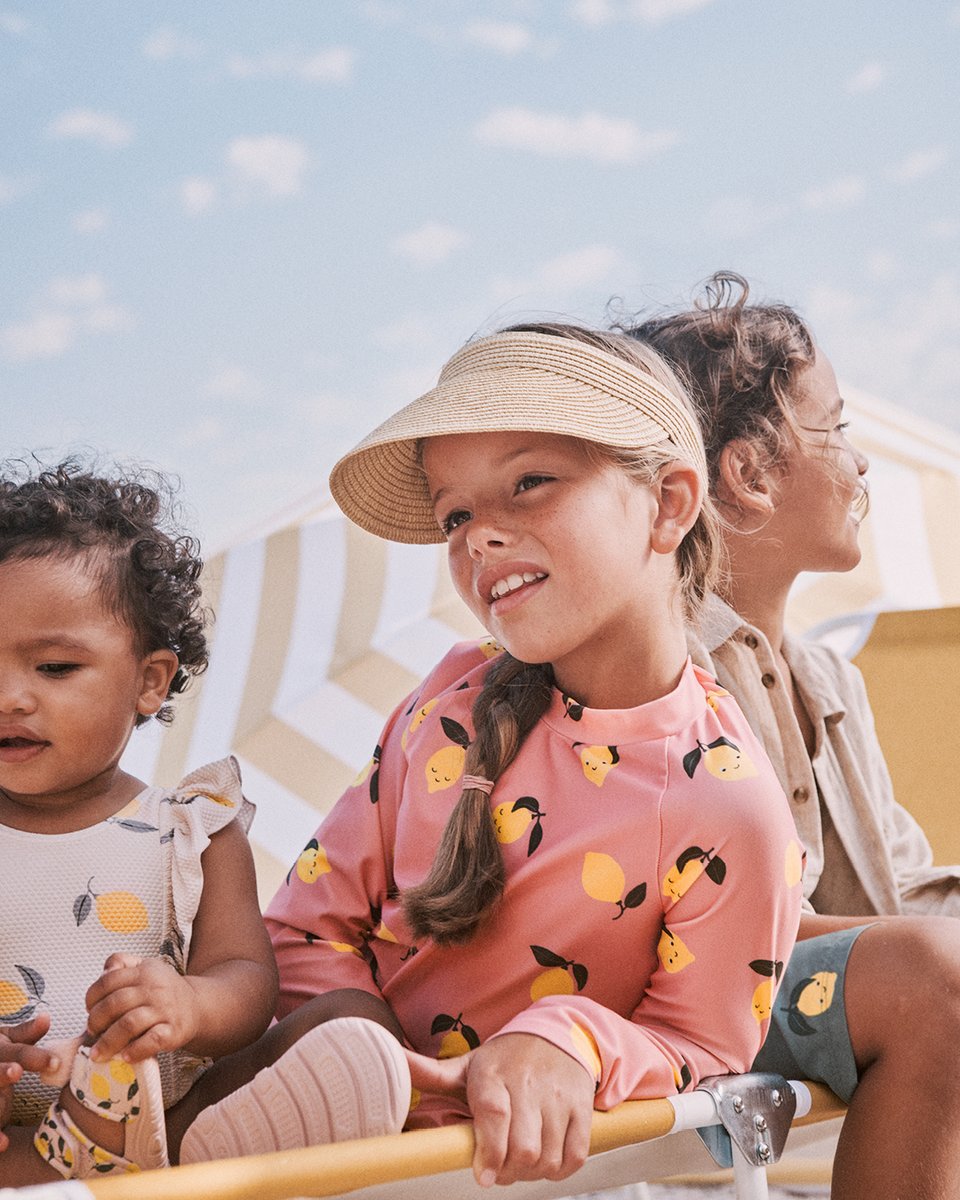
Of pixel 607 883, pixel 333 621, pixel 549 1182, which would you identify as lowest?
pixel 549 1182

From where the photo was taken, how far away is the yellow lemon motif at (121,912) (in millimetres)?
1256

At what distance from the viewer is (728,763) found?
1192mm

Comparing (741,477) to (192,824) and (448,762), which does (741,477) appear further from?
(192,824)

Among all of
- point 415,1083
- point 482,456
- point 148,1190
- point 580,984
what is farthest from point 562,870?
point 148,1190

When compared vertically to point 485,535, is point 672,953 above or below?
below

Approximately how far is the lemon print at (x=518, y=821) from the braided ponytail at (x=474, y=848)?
0.02m

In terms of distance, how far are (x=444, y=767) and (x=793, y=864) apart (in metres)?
0.35

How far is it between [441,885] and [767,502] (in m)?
0.67

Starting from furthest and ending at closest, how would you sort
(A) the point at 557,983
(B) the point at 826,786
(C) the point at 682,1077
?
(B) the point at 826,786 < (A) the point at 557,983 < (C) the point at 682,1077

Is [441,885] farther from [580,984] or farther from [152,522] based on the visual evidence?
[152,522]

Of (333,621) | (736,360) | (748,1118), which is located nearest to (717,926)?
(748,1118)

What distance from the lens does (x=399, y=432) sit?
123 cm

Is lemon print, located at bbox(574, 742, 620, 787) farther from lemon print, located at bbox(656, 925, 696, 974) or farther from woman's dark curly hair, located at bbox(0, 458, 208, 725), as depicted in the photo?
woman's dark curly hair, located at bbox(0, 458, 208, 725)

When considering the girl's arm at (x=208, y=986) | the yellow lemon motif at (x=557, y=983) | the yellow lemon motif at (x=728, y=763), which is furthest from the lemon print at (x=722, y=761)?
the girl's arm at (x=208, y=986)
